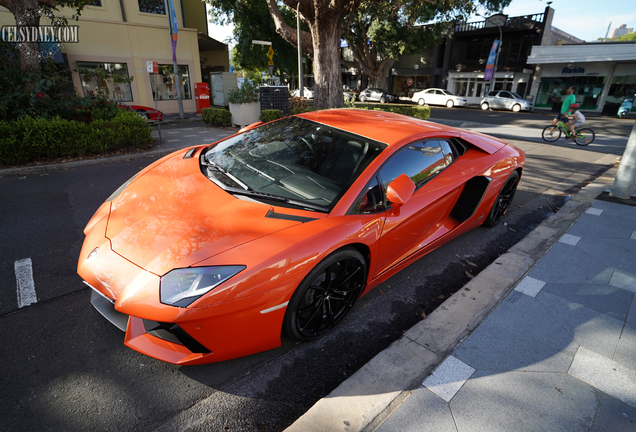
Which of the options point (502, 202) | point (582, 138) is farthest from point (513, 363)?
point (582, 138)

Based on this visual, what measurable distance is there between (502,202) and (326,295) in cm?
323

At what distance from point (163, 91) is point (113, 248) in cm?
1921

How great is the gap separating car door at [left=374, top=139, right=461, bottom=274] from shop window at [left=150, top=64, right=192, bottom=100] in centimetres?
1836

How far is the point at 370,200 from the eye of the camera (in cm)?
246

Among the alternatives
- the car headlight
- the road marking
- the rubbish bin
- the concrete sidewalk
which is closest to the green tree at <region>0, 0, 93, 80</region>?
the rubbish bin

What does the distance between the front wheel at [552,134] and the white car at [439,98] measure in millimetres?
17778

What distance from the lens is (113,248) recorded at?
2064mm

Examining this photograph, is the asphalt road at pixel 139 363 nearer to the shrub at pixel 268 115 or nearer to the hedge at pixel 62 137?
the hedge at pixel 62 137

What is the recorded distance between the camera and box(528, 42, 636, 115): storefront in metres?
24.6

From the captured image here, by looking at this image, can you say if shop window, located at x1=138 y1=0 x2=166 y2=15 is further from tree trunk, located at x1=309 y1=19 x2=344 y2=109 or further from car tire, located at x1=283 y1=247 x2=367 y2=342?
car tire, located at x1=283 y1=247 x2=367 y2=342

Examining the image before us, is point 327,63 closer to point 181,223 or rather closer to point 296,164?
point 296,164

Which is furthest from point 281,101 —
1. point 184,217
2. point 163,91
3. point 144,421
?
point 144,421

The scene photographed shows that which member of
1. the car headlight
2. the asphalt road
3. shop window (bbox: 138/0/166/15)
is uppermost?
shop window (bbox: 138/0/166/15)

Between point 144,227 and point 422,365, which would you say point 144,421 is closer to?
point 144,227
